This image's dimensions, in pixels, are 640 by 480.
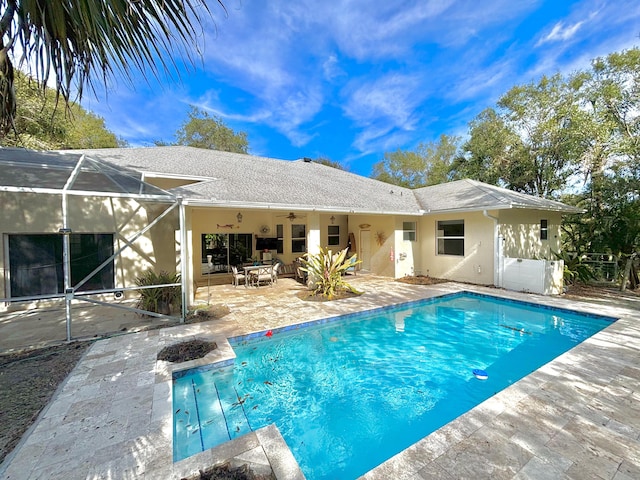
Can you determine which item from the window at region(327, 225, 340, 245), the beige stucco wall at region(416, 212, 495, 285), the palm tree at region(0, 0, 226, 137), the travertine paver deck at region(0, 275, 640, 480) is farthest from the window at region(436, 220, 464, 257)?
the palm tree at region(0, 0, 226, 137)

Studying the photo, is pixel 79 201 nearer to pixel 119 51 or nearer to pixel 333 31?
pixel 119 51

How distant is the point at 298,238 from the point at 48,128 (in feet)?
41.7

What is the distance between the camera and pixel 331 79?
15203 mm

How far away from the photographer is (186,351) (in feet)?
15.8

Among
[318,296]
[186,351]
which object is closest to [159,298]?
[186,351]

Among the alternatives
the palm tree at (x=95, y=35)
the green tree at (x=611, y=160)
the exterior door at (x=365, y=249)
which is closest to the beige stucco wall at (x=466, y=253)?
the exterior door at (x=365, y=249)

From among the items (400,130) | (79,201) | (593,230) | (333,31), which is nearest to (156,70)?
(79,201)

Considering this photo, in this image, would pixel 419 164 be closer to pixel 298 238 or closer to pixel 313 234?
pixel 298 238

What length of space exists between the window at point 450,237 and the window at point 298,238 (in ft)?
21.2

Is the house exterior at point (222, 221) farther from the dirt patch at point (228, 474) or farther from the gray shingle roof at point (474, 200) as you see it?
the dirt patch at point (228, 474)

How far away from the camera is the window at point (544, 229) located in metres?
11.8

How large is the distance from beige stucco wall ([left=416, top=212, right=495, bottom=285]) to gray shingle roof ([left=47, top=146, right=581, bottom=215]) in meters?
0.78

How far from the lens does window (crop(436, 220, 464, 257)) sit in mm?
11172

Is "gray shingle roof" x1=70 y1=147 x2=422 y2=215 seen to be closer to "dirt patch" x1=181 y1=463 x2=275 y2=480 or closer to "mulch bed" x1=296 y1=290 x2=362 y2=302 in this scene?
"mulch bed" x1=296 y1=290 x2=362 y2=302
